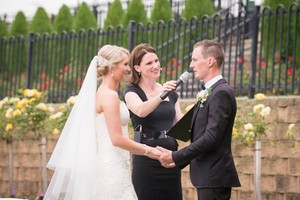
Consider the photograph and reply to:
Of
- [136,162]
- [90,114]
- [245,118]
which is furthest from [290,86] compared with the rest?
[90,114]

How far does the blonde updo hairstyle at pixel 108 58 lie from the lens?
6.37 m

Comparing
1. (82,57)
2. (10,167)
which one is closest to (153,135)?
(10,167)

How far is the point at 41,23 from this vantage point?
58.9 feet

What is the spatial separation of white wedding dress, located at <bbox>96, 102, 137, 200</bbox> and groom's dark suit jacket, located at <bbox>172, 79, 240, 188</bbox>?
0.73 m

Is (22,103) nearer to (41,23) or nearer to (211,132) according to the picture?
(211,132)

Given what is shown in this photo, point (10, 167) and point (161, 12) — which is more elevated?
point (161, 12)

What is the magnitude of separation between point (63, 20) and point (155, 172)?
1106 cm

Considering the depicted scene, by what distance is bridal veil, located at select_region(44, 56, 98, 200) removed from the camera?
6.29m

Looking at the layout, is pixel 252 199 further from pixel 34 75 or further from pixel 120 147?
pixel 34 75

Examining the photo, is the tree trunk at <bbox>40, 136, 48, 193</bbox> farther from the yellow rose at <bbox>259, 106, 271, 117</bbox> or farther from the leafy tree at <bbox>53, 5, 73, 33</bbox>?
the leafy tree at <bbox>53, 5, 73, 33</bbox>

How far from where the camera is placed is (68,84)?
1290cm

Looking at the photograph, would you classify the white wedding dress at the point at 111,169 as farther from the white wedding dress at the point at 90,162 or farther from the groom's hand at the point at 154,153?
the groom's hand at the point at 154,153

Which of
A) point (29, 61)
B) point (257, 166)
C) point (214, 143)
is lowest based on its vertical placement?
point (257, 166)

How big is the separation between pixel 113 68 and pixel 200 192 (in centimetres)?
130
